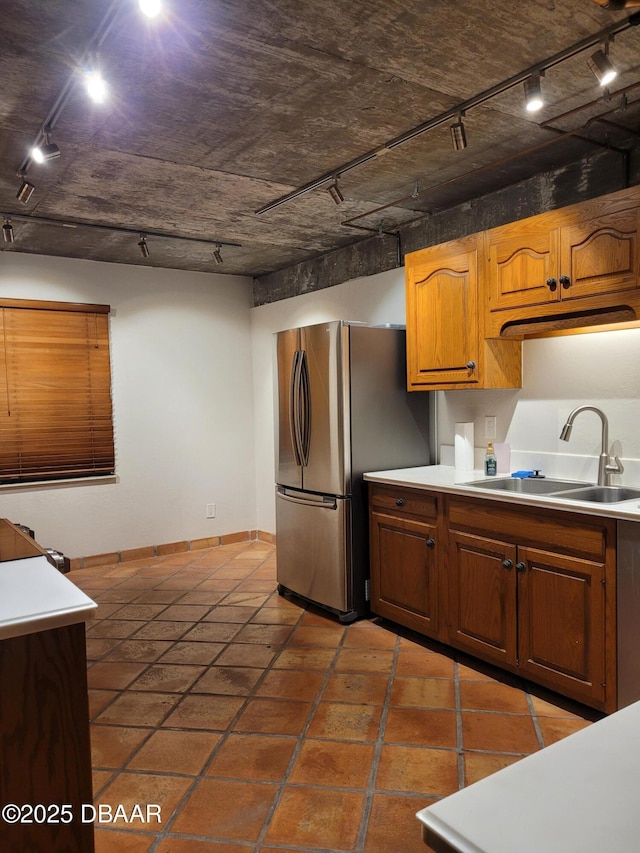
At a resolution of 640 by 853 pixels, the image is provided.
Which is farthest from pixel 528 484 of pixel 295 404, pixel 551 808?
pixel 551 808

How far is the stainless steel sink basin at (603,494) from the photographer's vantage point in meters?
2.88

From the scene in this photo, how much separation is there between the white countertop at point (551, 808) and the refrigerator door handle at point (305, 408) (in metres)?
3.20

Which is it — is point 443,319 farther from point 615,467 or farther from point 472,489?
point 615,467

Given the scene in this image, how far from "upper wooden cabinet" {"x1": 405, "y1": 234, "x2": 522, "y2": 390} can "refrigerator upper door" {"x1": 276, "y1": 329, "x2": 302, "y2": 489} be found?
2.53 feet

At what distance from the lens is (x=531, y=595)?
2691mm

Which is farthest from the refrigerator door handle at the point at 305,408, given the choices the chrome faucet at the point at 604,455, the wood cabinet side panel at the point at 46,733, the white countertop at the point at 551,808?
the white countertop at the point at 551,808

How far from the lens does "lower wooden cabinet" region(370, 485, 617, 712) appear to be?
2443 mm

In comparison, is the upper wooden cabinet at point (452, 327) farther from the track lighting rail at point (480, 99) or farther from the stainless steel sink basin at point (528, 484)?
the track lighting rail at point (480, 99)

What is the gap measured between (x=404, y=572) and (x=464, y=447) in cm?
81

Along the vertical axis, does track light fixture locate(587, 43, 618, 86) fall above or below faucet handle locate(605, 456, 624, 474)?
above

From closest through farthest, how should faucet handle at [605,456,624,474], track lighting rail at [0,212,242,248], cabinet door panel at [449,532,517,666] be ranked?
1. cabinet door panel at [449,532,517,666]
2. faucet handle at [605,456,624,474]
3. track lighting rail at [0,212,242,248]

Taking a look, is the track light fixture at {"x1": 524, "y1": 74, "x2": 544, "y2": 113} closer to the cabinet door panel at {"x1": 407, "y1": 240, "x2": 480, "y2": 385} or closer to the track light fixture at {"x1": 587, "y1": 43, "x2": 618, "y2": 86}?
the track light fixture at {"x1": 587, "y1": 43, "x2": 618, "y2": 86}

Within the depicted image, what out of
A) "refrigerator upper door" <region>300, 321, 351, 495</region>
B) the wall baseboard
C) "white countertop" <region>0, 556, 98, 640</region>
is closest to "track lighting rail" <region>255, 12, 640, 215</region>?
"refrigerator upper door" <region>300, 321, 351, 495</region>

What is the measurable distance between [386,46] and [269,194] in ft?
5.09
